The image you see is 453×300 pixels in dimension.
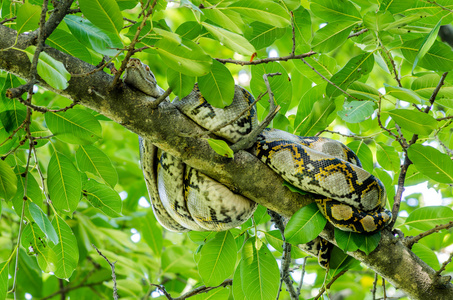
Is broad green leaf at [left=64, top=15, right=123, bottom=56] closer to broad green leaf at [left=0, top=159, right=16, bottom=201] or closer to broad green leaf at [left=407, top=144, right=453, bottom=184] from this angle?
broad green leaf at [left=0, top=159, right=16, bottom=201]

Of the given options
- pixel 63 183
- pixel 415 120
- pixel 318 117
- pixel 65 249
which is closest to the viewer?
pixel 415 120

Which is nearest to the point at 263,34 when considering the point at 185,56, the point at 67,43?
the point at 185,56

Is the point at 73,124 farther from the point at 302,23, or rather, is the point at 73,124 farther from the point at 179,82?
the point at 302,23

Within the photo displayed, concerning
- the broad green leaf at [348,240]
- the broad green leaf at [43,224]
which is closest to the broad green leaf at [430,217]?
the broad green leaf at [348,240]

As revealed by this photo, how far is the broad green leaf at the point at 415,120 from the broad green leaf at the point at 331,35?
25.1 inches

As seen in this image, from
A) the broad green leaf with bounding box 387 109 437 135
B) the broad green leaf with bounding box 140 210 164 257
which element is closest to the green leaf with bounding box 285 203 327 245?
the broad green leaf with bounding box 387 109 437 135

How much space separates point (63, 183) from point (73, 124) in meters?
0.47

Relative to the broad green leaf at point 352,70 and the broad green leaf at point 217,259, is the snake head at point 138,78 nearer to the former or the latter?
the broad green leaf at point 352,70

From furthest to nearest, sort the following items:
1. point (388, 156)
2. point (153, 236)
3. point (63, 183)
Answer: point (153, 236) → point (388, 156) → point (63, 183)

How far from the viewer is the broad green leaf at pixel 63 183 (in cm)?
300

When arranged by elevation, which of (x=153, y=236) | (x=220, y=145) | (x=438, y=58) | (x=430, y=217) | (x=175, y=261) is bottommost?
(x=153, y=236)

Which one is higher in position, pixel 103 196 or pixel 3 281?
pixel 103 196

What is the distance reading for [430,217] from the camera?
3490 mm

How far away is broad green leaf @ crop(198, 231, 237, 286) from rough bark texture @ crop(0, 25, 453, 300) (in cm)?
69
